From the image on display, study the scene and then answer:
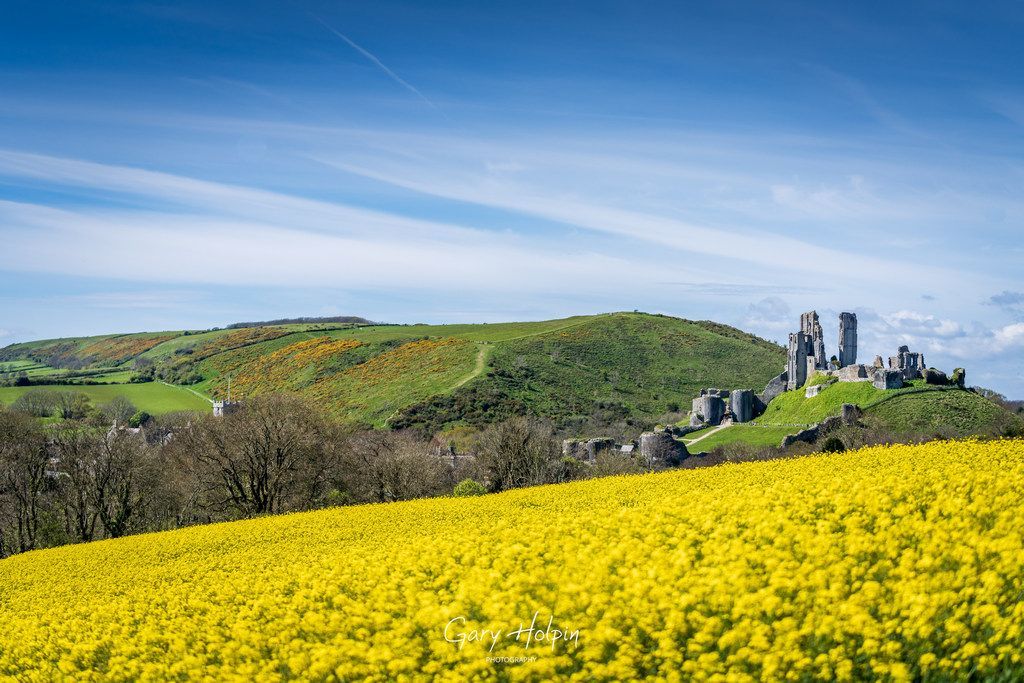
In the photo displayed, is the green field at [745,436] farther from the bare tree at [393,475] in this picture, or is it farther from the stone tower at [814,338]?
the bare tree at [393,475]

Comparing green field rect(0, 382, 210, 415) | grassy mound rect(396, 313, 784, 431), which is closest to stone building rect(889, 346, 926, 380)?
grassy mound rect(396, 313, 784, 431)

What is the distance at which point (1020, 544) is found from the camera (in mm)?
8562

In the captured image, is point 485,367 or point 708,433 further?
point 485,367

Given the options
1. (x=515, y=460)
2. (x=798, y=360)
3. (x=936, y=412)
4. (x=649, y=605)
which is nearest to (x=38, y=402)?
(x=515, y=460)

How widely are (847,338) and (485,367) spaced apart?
168ft

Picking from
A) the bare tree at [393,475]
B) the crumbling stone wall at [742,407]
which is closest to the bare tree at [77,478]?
the bare tree at [393,475]

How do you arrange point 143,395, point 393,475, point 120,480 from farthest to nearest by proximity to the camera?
point 143,395
point 393,475
point 120,480

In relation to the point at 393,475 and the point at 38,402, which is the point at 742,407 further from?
the point at 38,402

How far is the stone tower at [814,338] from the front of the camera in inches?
3529

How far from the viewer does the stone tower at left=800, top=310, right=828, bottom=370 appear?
89.6 meters

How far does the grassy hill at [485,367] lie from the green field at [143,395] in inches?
221

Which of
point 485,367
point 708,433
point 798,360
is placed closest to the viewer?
point 708,433

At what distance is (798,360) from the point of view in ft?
295

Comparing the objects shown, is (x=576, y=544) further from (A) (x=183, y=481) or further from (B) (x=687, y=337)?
(B) (x=687, y=337)
